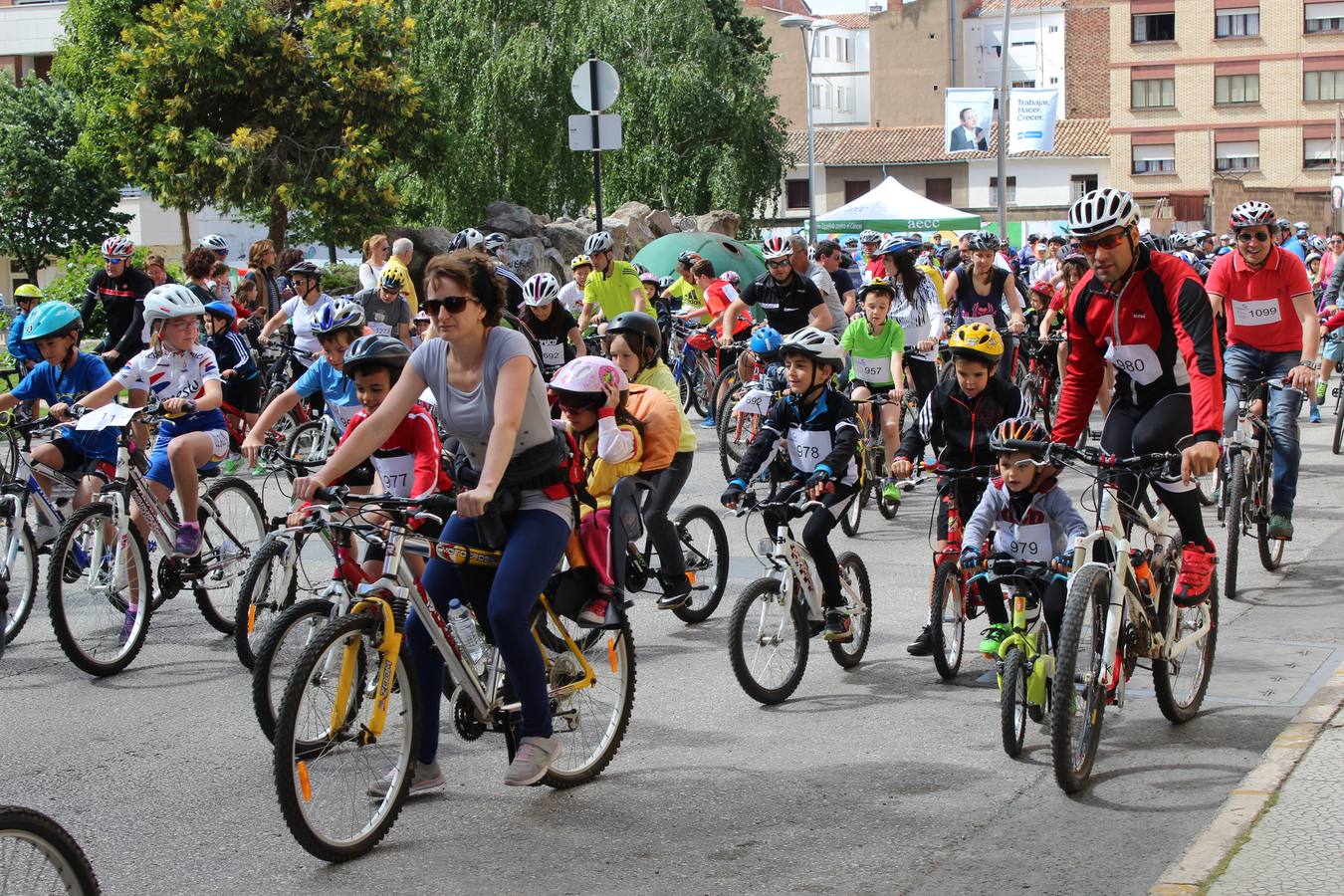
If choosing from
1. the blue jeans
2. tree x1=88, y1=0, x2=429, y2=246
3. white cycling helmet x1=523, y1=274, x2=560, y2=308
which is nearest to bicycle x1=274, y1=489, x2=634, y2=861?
the blue jeans

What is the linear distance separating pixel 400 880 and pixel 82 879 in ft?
4.47

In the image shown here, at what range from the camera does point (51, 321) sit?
28.3ft

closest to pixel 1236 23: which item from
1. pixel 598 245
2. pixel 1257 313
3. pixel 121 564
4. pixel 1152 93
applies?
pixel 1152 93

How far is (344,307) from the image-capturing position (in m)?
8.58

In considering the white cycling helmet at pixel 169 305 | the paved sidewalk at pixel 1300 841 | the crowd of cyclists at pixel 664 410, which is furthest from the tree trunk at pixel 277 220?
the paved sidewalk at pixel 1300 841

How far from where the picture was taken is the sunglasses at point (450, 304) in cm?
530

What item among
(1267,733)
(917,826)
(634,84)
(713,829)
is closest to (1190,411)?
(1267,733)

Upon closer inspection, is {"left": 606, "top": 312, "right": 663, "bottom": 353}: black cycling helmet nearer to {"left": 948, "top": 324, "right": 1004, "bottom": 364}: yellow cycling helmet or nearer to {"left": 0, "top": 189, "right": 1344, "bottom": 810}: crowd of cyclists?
{"left": 0, "top": 189, "right": 1344, "bottom": 810}: crowd of cyclists

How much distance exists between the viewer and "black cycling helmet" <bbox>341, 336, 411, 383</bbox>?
22.6ft

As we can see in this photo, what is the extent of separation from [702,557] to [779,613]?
1.73 m

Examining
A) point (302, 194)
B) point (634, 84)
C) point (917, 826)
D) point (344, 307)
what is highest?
point (634, 84)

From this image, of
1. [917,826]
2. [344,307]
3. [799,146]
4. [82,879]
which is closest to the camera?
[82,879]

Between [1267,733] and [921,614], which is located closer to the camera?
[1267,733]

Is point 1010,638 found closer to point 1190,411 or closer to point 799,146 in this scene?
Answer: point 1190,411
